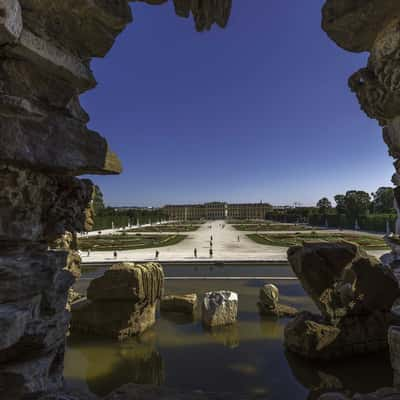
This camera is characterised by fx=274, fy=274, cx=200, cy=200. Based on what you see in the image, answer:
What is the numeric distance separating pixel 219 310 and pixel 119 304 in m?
2.20

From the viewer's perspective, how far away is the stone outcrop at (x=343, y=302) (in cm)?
492

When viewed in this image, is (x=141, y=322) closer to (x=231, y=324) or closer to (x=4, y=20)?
(x=231, y=324)

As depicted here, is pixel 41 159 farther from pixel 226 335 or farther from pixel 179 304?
pixel 179 304

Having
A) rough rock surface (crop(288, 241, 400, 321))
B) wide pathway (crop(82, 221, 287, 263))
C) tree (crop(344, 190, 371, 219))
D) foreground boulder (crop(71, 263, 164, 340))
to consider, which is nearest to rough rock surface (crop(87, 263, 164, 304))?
foreground boulder (crop(71, 263, 164, 340))

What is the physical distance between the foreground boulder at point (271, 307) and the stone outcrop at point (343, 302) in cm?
157

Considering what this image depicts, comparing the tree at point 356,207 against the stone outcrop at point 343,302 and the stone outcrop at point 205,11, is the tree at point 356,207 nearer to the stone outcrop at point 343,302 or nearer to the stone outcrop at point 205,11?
the stone outcrop at point 343,302

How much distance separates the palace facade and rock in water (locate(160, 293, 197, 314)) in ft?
376

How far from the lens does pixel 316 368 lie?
4641mm

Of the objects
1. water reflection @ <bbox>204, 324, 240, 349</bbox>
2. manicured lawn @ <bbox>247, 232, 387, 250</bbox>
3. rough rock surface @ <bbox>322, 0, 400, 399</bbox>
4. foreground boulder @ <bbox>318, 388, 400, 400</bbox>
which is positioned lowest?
water reflection @ <bbox>204, 324, 240, 349</bbox>

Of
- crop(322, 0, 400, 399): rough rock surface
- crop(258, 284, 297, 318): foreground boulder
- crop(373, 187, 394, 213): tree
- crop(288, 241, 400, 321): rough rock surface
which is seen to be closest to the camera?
crop(322, 0, 400, 399): rough rock surface

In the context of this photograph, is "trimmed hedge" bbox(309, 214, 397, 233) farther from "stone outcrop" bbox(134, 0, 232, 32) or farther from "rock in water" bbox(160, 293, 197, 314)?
"stone outcrop" bbox(134, 0, 232, 32)

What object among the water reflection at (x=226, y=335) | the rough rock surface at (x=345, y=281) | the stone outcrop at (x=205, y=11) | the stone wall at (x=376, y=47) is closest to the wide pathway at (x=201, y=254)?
the water reflection at (x=226, y=335)

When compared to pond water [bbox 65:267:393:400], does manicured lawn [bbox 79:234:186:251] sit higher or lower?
higher

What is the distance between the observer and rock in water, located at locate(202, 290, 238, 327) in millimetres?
6172
